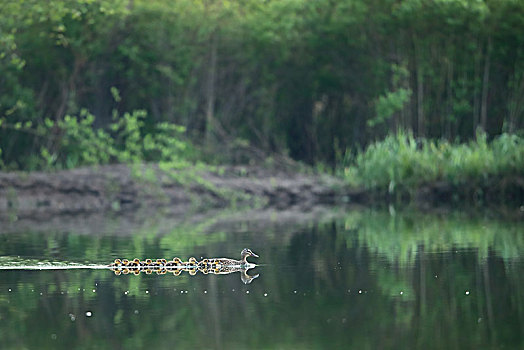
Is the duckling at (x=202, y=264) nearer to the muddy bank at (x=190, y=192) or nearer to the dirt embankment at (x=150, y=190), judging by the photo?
the muddy bank at (x=190, y=192)

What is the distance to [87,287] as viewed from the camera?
398 inches

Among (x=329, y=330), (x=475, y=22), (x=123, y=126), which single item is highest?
(x=475, y=22)

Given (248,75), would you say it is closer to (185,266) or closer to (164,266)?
(185,266)

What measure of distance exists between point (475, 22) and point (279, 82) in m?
6.41

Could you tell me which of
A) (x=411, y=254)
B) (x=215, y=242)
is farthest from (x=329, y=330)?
(x=215, y=242)

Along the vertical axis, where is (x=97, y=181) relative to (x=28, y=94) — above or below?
below

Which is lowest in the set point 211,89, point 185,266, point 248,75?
point 185,266

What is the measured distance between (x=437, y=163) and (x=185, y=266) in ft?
42.1

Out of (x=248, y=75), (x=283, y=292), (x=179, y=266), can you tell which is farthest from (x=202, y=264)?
(x=248, y=75)

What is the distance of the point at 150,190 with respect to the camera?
964 inches

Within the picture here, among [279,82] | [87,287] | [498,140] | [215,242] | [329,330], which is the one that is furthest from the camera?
[279,82]

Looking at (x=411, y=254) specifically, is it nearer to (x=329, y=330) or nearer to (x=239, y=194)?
(x=329, y=330)

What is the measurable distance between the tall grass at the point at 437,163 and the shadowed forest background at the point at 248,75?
0.25m

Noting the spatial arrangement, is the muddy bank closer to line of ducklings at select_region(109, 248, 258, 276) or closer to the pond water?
the pond water
